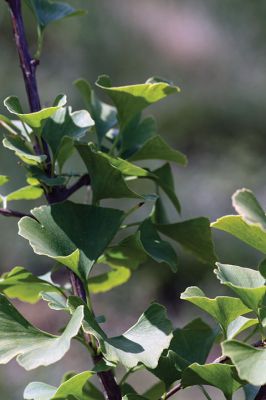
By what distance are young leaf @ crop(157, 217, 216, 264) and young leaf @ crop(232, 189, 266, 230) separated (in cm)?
20

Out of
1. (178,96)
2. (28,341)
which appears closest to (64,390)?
(28,341)

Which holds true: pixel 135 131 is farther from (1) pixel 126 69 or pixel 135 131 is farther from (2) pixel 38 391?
(1) pixel 126 69

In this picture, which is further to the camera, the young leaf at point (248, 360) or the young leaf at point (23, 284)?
the young leaf at point (23, 284)

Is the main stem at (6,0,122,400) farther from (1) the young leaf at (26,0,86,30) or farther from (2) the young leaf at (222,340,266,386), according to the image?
(2) the young leaf at (222,340,266,386)

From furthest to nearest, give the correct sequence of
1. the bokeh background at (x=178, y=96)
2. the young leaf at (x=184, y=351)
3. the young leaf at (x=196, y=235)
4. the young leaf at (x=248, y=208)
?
1. the bokeh background at (x=178, y=96)
2. the young leaf at (x=196, y=235)
3. the young leaf at (x=184, y=351)
4. the young leaf at (x=248, y=208)

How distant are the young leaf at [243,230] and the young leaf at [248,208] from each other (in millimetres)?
37

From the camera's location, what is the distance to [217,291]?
8.25ft

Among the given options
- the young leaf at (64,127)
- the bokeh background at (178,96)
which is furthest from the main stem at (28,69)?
the bokeh background at (178,96)

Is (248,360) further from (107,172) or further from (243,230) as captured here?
(107,172)

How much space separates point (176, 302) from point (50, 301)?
2350mm

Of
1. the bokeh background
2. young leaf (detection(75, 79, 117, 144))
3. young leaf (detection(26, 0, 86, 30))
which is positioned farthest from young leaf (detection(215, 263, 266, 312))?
the bokeh background

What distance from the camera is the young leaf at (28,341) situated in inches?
16.7

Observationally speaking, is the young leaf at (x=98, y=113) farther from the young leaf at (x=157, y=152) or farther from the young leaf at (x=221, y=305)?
the young leaf at (x=221, y=305)

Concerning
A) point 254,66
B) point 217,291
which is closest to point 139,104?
point 217,291
